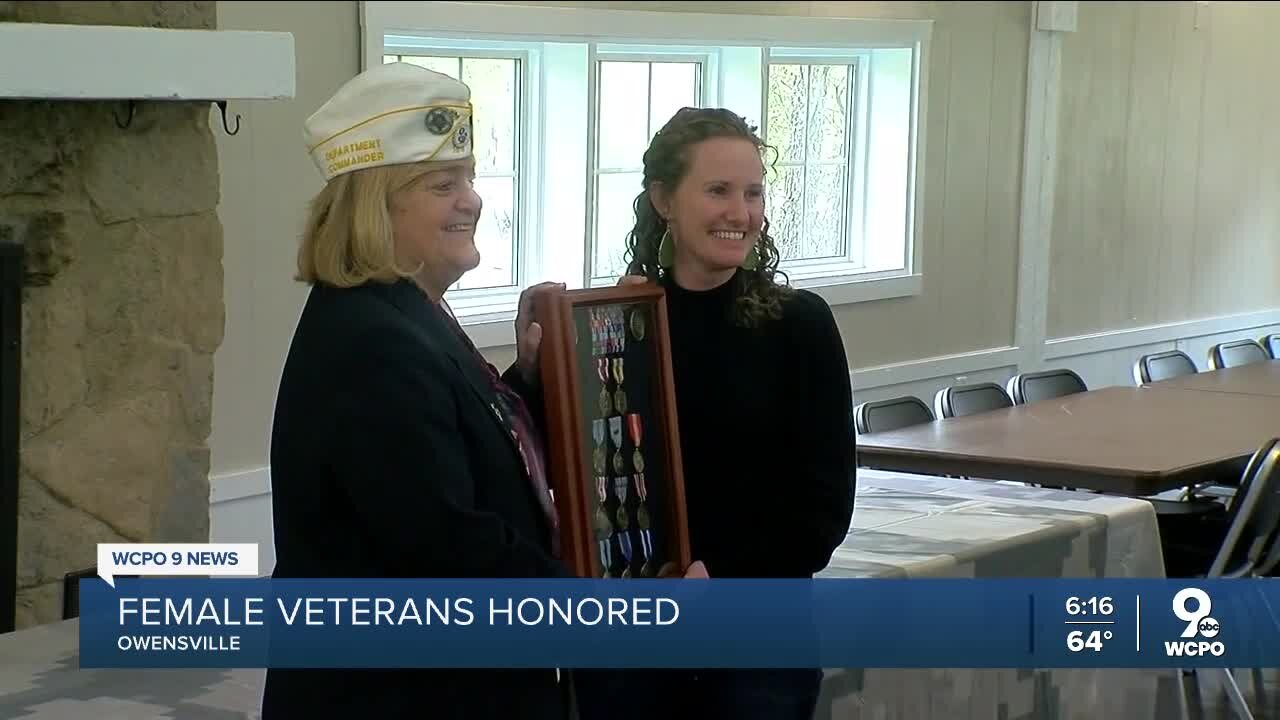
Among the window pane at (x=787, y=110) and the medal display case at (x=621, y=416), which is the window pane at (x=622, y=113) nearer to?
the window pane at (x=787, y=110)

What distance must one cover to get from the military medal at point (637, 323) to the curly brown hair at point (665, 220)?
0.35ft

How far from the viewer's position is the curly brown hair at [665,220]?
230 centimetres

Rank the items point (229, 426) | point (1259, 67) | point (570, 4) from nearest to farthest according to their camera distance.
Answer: point (229, 426), point (570, 4), point (1259, 67)

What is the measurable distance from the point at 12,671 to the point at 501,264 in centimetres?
364

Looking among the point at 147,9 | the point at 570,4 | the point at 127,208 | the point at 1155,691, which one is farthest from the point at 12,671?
the point at 570,4

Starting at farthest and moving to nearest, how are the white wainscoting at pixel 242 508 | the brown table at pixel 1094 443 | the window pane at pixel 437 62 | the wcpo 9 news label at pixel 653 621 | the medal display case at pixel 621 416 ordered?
the window pane at pixel 437 62
the white wainscoting at pixel 242 508
the brown table at pixel 1094 443
the medal display case at pixel 621 416
the wcpo 9 news label at pixel 653 621

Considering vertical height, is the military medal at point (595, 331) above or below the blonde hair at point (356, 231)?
below

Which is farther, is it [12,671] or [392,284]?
[12,671]

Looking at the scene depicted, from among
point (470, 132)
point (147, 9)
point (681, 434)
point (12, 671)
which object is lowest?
point (12, 671)

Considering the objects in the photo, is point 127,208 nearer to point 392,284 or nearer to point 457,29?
point 457,29

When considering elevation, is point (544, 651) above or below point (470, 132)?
below

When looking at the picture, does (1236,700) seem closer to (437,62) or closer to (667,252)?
(667,252)

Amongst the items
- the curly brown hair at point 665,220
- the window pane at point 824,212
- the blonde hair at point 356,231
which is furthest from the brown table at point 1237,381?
the blonde hair at point 356,231

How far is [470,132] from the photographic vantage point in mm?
1990
